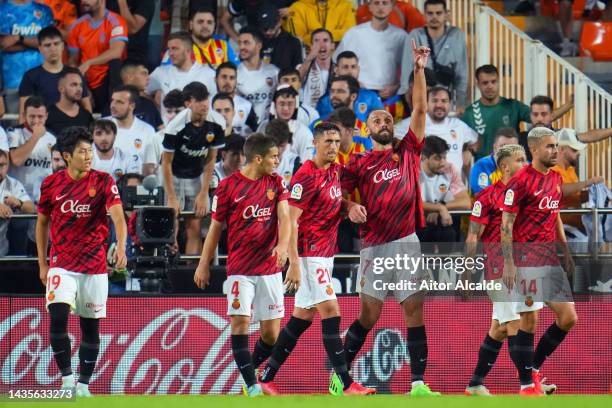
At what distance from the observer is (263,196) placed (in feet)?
34.9

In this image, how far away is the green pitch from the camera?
8.77 metres

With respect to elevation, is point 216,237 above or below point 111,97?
below

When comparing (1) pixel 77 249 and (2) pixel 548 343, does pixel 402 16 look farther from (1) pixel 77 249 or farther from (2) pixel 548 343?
(1) pixel 77 249

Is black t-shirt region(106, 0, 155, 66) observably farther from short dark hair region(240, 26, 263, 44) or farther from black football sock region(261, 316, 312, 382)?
black football sock region(261, 316, 312, 382)

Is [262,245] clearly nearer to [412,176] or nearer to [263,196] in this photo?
[263,196]

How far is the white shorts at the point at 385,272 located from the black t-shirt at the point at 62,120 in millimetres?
5276

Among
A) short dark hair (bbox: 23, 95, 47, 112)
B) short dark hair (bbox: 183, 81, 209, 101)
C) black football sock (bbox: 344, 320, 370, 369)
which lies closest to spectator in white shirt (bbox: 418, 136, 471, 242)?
short dark hair (bbox: 183, 81, 209, 101)

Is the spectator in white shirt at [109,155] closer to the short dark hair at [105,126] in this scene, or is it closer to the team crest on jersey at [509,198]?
the short dark hair at [105,126]

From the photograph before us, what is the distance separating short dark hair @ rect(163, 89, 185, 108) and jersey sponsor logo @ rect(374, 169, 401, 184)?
4.67 metres

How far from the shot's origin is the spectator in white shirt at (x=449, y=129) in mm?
15094

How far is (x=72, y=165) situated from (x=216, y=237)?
57.3 inches

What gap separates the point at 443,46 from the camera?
1596cm

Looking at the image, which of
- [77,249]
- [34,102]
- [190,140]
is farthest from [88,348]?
[34,102]

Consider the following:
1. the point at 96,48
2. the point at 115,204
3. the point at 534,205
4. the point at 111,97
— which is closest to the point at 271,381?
the point at 115,204
